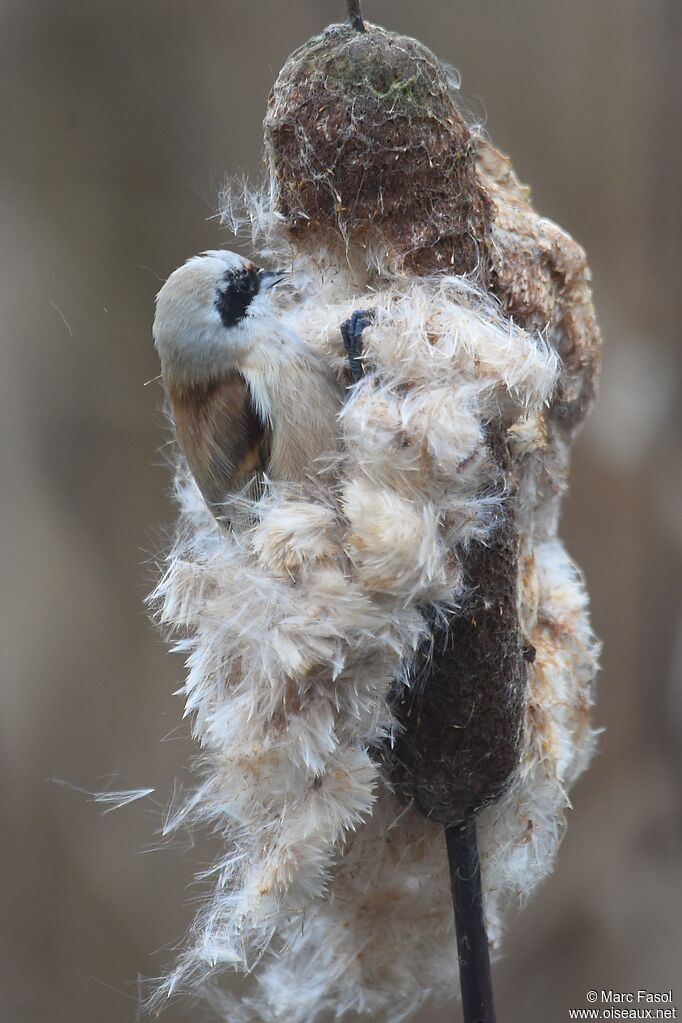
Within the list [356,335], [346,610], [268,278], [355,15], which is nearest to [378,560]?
[346,610]

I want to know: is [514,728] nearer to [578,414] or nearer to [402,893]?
[402,893]

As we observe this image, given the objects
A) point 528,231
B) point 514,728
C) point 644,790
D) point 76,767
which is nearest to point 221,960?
point 514,728

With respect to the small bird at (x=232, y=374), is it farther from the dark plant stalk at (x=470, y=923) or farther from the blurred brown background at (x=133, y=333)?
the blurred brown background at (x=133, y=333)

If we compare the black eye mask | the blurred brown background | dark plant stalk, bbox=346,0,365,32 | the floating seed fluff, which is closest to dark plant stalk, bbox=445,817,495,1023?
the floating seed fluff

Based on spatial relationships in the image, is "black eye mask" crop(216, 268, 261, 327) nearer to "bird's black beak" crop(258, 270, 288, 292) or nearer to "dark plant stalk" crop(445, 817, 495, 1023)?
"bird's black beak" crop(258, 270, 288, 292)

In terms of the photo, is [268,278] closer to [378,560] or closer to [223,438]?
[223,438]

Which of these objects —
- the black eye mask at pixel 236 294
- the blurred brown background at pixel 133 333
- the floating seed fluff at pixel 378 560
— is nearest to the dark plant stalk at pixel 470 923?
the floating seed fluff at pixel 378 560

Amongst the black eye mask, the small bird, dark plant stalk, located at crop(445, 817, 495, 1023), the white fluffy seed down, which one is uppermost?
the black eye mask
